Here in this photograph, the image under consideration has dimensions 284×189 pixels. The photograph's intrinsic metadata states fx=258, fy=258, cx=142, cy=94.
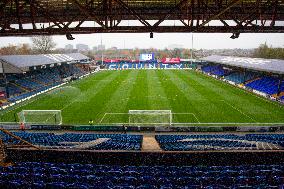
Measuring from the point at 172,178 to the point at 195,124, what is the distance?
47.1ft

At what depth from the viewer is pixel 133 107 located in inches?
1138

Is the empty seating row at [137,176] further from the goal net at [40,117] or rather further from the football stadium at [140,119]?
the goal net at [40,117]

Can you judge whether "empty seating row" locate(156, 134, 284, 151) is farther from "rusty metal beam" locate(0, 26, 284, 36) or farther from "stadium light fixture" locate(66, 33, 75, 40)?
"stadium light fixture" locate(66, 33, 75, 40)

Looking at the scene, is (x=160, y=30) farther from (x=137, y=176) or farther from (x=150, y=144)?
(x=150, y=144)

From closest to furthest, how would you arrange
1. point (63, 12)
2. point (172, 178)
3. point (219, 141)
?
point (172, 178)
point (63, 12)
point (219, 141)

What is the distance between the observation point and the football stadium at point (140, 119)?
9.33 metres

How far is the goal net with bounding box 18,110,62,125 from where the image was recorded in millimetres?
23308

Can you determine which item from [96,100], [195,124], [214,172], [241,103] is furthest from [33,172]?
[241,103]

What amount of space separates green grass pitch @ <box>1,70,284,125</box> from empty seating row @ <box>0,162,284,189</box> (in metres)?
13.8

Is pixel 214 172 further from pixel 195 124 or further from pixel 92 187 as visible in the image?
pixel 195 124

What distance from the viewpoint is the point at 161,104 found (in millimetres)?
30219

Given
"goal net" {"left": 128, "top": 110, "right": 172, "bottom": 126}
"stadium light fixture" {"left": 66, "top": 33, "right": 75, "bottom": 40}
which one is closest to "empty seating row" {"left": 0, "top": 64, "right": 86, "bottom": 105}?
"goal net" {"left": 128, "top": 110, "right": 172, "bottom": 126}

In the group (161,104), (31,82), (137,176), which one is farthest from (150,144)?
(31,82)

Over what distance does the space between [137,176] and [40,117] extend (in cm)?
1767
